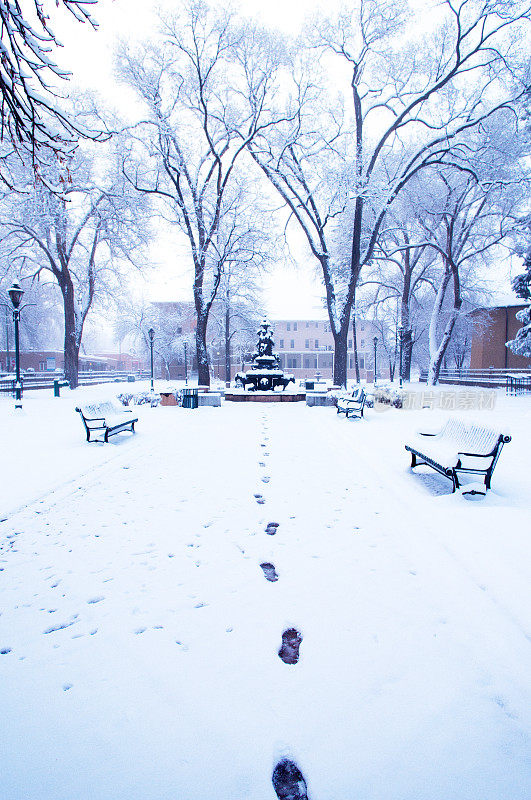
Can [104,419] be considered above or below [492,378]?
below

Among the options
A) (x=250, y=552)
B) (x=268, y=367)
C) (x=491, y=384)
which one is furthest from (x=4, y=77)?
(x=491, y=384)

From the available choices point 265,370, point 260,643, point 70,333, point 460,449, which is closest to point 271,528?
point 260,643

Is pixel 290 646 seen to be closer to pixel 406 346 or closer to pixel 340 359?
pixel 340 359

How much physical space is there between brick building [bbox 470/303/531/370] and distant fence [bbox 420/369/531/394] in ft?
5.76

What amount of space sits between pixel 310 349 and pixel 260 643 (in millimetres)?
64940

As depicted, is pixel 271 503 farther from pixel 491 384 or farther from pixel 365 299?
pixel 365 299

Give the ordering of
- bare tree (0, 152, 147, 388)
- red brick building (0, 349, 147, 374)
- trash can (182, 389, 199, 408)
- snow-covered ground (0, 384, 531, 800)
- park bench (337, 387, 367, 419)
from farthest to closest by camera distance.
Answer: red brick building (0, 349, 147, 374) → bare tree (0, 152, 147, 388) → trash can (182, 389, 199, 408) → park bench (337, 387, 367, 419) → snow-covered ground (0, 384, 531, 800)

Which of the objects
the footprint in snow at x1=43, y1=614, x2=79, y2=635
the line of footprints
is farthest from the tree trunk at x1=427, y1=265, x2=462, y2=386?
the footprint in snow at x1=43, y1=614, x2=79, y2=635

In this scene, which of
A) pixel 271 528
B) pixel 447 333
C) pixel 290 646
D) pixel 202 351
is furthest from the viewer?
pixel 447 333

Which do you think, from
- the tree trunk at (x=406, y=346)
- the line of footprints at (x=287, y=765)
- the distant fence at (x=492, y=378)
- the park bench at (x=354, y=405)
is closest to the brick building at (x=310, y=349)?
the distant fence at (x=492, y=378)

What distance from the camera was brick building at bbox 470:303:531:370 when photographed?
3117 centimetres

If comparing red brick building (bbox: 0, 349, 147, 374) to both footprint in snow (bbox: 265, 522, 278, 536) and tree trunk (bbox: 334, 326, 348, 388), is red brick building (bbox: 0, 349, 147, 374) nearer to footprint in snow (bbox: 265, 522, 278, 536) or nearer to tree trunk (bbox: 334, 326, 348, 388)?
tree trunk (bbox: 334, 326, 348, 388)

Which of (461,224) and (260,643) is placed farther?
(461,224)

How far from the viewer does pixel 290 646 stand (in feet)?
8.08
